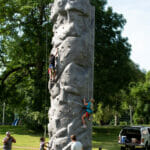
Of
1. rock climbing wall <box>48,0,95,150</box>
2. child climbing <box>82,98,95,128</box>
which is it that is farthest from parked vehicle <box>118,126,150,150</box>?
child climbing <box>82,98,95,128</box>

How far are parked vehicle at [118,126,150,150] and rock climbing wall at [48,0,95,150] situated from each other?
5762 millimetres

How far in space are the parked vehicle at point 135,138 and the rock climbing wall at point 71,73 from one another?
A: 5.76 m

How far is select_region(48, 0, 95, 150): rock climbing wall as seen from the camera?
453 inches

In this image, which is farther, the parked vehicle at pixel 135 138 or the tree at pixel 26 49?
the tree at pixel 26 49

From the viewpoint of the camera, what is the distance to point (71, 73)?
1180 cm

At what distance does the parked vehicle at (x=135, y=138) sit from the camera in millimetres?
16609

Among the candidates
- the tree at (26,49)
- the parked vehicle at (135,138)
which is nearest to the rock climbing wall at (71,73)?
the parked vehicle at (135,138)

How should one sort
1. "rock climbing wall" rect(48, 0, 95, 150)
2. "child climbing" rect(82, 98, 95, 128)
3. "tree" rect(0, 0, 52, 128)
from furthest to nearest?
1. "tree" rect(0, 0, 52, 128)
2. "rock climbing wall" rect(48, 0, 95, 150)
3. "child climbing" rect(82, 98, 95, 128)

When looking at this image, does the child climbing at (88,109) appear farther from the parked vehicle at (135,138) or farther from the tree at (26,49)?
the tree at (26,49)

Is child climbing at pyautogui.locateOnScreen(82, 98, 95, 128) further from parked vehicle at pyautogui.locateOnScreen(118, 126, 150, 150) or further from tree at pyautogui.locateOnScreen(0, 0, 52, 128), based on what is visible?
tree at pyautogui.locateOnScreen(0, 0, 52, 128)

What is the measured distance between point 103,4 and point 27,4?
8.08 metres

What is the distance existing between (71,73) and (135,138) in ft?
26.3

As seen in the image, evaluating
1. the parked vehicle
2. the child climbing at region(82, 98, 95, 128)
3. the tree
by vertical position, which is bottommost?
the parked vehicle

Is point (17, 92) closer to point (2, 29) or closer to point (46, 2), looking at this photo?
point (2, 29)
